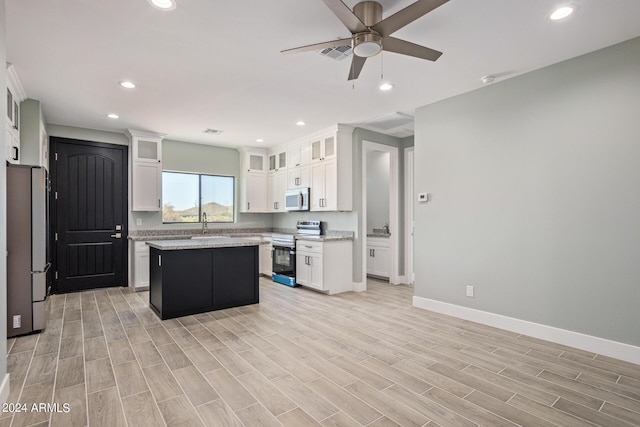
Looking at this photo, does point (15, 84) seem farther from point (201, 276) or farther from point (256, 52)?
point (201, 276)

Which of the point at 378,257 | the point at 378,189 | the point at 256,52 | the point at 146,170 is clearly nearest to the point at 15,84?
the point at 146,170

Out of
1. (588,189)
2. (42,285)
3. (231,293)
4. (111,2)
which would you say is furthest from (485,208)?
(42,285)

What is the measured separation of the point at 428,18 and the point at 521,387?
2763 millimetres

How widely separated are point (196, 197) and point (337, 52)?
15.4ft

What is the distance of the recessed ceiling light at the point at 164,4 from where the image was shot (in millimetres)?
2234

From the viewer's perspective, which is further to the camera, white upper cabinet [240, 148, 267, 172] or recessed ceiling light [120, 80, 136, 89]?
white upper cabinet [240, 148, 267, 172]

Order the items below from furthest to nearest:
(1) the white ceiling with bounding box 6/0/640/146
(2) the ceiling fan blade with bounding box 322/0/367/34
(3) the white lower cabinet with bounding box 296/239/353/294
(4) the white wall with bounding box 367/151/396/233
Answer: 1. (4) the white wall with bounding box 367/151/396/233
2. (3) the white lower cabinet with bounding box 296/239/353/294
3. (1) the white ceiling with bounding box 6/0/640/146
4. (2) the ceiling fan blade with bounding box 322/0/367/34

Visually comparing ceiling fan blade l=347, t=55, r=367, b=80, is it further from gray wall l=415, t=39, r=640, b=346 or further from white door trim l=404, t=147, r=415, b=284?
white door trim l=404, t=147, r=415, b=284

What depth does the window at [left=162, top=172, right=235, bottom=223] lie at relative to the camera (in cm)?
635

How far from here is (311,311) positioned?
14.1 ft

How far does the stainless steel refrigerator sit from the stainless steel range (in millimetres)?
3342

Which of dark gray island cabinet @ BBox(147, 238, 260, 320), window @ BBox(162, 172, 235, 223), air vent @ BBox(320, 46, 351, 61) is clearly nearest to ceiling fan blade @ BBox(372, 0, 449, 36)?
air vent @ BBox(320, 46, 351, 61)

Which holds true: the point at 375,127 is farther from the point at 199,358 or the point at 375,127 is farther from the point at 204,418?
the point at 204,418

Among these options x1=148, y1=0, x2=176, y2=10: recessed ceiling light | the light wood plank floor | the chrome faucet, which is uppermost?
x1=148, y1=0, x2=176, y2=10: recessed ceiling light
